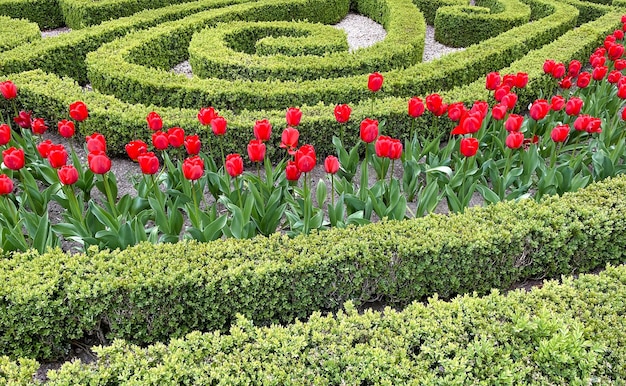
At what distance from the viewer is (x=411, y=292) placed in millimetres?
4902

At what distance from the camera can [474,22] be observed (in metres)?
12.4

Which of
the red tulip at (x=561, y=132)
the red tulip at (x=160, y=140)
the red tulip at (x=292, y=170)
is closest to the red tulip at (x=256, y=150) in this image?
the red tulip at (x=292, y=170)

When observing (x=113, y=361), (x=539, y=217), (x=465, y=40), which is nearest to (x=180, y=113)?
(x=113, y=361)

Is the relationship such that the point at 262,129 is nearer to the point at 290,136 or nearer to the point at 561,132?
the point at 290,136

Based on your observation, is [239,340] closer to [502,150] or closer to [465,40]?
[502,150]

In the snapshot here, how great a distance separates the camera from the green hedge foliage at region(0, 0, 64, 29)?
13.5 metres

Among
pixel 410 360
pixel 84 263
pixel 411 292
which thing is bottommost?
pixel 411 292

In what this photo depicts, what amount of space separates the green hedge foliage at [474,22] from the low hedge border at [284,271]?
8.20m

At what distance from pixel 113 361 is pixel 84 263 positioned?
120cm

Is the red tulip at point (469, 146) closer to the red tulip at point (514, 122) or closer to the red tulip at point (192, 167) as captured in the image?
the red tulip at point (514, 122)

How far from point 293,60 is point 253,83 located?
54.2 inches

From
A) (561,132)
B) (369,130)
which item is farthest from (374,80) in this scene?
(561,132)

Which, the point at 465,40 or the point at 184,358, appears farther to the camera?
the point at 465,40

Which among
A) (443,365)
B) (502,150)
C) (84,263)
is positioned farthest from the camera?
(502,150)
